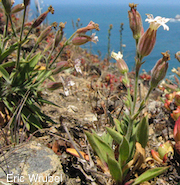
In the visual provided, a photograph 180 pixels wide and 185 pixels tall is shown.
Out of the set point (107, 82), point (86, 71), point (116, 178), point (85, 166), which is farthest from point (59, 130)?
point (86, 71)

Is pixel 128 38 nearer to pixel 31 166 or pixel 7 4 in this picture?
pixel 7 4

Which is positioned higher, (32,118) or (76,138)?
(32,118)

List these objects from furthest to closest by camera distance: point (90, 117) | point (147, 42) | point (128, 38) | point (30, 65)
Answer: point (128, 38) → point (90, 117) → point (30, 65) → point (147, 42)

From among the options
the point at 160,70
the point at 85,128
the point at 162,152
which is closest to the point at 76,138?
the point at 85,128

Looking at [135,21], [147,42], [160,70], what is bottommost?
[160,70]

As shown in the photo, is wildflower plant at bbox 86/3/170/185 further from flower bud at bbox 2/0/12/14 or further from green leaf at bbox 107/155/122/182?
flower bud at bbox 2/0/12/14

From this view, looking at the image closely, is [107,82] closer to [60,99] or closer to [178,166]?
[60,99]

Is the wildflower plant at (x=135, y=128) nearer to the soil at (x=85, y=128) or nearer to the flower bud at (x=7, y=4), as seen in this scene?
the soil at (x=85, y=128)

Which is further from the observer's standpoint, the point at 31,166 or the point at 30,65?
the point at 30,65
